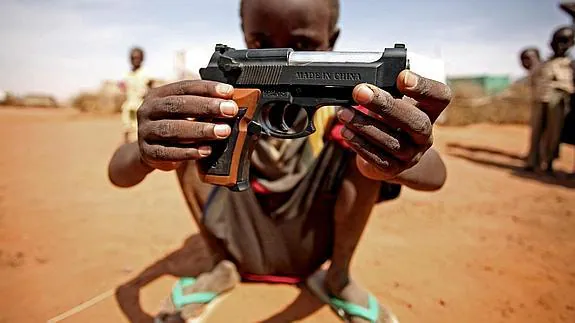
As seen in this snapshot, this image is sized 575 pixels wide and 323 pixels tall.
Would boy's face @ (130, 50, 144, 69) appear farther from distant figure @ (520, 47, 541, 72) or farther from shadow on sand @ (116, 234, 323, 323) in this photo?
distant figure @ (520, 47, 541, 72)

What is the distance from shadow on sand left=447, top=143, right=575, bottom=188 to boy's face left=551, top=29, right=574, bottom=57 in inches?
68.2

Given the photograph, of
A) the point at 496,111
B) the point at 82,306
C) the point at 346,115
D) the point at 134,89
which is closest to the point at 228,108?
the point at 346,115

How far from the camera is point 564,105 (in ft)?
18.6

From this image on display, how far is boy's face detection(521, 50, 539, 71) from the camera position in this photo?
6.29 m

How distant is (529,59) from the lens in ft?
20.7

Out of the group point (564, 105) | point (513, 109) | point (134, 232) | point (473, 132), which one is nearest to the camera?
point (134, 232)

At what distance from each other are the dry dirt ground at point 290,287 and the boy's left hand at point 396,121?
1042 millimetres

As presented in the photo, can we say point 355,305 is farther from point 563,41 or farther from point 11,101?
point 11,101

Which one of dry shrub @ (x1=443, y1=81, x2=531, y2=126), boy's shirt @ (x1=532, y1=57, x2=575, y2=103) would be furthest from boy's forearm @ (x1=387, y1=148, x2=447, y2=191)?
dry shrub @ (x1=443, y1=81, x2=531, y2=126)

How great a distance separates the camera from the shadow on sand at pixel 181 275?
6.21 ft

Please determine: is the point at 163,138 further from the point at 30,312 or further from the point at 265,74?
the point at 30,312

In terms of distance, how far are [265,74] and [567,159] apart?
26.5 feet

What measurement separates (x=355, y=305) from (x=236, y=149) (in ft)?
3.20

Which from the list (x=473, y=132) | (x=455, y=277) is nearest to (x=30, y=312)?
(x=455, y=277)
